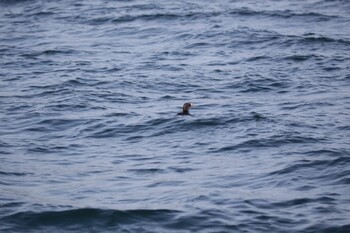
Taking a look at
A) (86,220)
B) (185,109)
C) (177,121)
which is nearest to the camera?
(86,220)

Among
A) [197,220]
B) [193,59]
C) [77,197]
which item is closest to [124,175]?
[77,197]

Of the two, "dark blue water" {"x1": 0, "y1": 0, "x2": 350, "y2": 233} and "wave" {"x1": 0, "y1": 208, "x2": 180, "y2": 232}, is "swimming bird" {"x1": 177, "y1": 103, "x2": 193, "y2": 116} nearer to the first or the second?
"dark blue water" {"x1": 0, "y1": 0, "x2": 350, "y2": 233}

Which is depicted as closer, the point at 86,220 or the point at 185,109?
the point at 86,220

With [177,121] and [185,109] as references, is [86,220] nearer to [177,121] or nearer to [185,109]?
[177,121]

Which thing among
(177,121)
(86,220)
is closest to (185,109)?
(177,121)

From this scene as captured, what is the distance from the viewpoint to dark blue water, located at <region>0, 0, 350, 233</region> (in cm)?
1093

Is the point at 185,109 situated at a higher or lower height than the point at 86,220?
higher

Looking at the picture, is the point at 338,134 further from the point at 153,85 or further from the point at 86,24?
the point at 86,24

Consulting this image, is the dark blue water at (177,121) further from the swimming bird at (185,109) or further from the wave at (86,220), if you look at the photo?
the swimming bird at (185,109)

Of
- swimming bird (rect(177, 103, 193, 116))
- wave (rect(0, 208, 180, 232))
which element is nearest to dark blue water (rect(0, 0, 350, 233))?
wave (rect(0, 208, 180, 232))

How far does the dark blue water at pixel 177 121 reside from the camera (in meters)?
10.9

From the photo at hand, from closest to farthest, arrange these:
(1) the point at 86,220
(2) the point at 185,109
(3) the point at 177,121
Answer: (1) the point at 86,220 < (3) the point at 177,121 < (2) the point at 185,109

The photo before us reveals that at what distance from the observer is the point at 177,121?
16094 millimetres

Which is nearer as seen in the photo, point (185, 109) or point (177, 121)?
point (177, 121)
